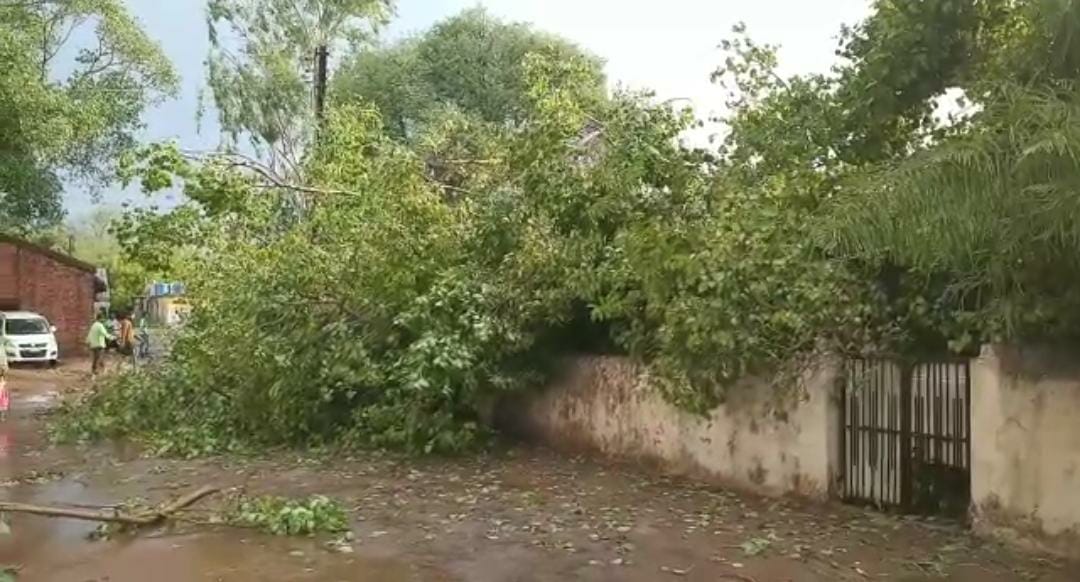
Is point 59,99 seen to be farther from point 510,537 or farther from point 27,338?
point 510,537

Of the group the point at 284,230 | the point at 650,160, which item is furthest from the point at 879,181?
the point at 284,230

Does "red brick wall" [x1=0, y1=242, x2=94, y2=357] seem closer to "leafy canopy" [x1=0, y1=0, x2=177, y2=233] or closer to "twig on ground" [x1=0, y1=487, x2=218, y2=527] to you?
"leafy canopy" [x1=0, y1=0, x2=177, y2=233]

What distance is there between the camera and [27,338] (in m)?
30.4

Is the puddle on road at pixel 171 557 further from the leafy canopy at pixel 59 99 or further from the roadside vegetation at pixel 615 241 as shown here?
the leafy canopy at pixel 59 99

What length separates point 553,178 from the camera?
466 inches

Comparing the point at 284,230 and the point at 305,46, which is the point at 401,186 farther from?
the point at 305,46

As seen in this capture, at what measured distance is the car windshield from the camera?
101 feet

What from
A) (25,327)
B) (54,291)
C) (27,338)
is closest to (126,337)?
(27,338)

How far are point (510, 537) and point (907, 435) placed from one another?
3123 millimetres

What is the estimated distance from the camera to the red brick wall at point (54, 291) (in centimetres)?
3553

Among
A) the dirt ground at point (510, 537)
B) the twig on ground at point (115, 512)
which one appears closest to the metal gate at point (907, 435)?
the dirt ground at point (510, 537)

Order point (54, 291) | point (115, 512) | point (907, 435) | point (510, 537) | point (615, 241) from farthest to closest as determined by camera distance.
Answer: point (54, 291) < point (615, 241) < point (115, 512) < point (907, 435) < point (510, 537)

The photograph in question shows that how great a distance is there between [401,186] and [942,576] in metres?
8.01

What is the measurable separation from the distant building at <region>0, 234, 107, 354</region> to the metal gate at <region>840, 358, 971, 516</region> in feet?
107
